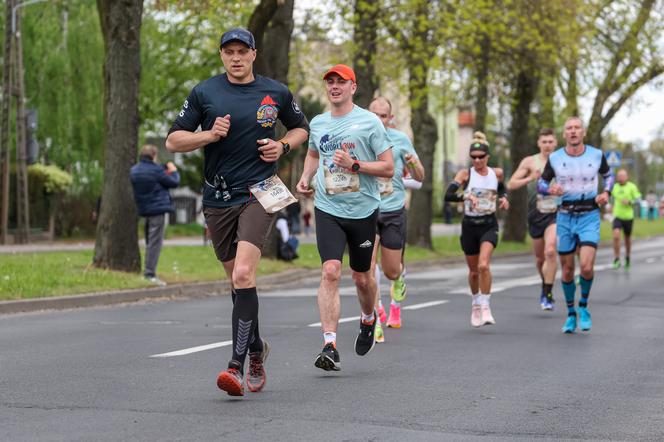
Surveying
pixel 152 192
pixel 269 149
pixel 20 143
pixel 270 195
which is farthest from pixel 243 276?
pixel 20 143

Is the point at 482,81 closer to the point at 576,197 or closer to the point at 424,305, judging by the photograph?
the point at 424,305

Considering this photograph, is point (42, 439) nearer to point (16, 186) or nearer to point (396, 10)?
point (396, 10)

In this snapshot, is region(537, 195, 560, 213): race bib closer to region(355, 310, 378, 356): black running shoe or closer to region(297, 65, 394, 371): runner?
region(355, 310, 378, 356): black running shoe

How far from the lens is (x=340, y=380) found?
8.38m

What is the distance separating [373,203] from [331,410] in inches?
87.4

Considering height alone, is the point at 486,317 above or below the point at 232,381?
below

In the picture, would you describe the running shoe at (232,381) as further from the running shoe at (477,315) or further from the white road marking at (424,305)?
the white road marking at (424,305)

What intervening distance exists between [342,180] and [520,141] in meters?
30.7

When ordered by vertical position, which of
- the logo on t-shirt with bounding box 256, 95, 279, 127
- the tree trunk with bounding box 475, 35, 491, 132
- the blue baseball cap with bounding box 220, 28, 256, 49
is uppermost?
the tree trunk with bounding box 475, 35, 491, 132

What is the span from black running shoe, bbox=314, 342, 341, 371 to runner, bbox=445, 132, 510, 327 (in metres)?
4.23

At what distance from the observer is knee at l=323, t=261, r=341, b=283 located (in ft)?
28.6

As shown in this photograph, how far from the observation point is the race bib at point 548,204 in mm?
14859

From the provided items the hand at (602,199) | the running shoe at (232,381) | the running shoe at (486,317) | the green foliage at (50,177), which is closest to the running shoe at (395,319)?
the running shoe at (486,317)

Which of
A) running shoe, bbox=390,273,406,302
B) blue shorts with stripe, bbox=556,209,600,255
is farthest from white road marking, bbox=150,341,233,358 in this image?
blue shorts with stripe, bbox=556,209,600,255
